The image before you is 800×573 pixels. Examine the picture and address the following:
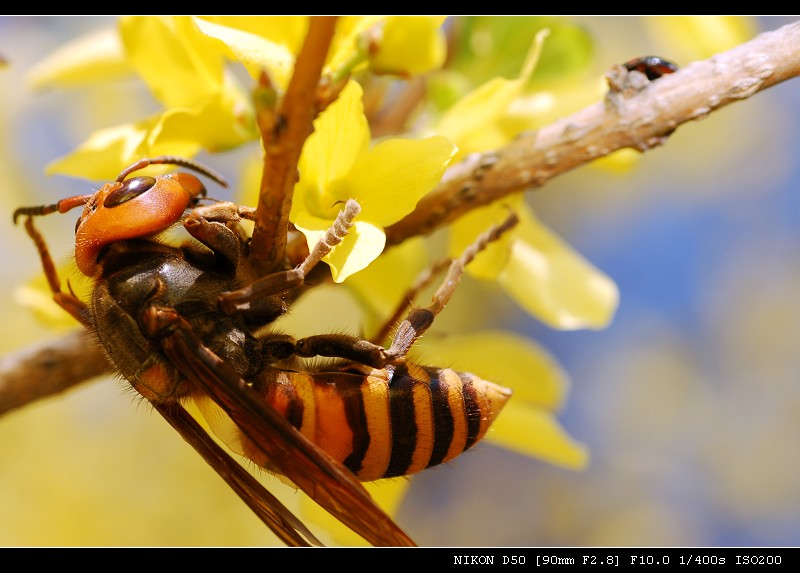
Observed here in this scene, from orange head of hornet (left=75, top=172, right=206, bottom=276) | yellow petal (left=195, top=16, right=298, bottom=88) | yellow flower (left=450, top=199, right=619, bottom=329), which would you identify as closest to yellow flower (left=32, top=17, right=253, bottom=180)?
yellow petal (left=195, top=16, right=298, bottom=88)

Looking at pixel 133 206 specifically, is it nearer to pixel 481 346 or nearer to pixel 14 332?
pixel 481 346

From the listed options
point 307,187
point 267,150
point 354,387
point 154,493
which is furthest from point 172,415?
point 154,493

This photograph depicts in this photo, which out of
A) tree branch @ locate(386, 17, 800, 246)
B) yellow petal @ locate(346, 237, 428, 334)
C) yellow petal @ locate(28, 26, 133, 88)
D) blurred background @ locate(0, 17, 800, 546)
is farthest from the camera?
blurred background @ locate(0, 17, 800, 546)

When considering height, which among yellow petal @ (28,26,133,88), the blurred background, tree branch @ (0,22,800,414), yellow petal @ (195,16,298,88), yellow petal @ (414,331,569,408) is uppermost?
yellow petal @ (195,16,298,88)

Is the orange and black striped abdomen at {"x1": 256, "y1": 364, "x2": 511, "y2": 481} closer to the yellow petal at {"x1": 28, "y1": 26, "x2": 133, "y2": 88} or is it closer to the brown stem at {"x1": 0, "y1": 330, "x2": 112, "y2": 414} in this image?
the brown stem at {"x1": 0, "y1": 330, "x2": 112, "y2": 414}

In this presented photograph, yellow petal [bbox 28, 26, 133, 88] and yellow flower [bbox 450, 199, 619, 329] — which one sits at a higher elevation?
yellow petal [bbox 28, 26, 133, 88]

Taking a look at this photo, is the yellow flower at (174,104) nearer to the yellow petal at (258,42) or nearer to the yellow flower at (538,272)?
the yellow petal at (258,42)
